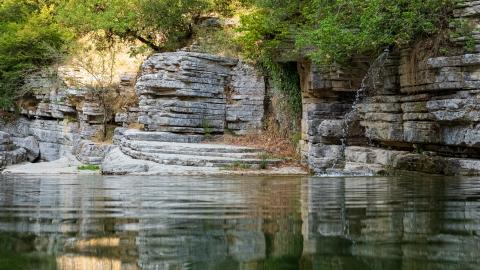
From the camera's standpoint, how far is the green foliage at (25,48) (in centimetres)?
2966

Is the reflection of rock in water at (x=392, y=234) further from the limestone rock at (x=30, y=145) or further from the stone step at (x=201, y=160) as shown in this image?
the limestone rock at (x=30, y=145)

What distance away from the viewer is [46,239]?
10.4 ft

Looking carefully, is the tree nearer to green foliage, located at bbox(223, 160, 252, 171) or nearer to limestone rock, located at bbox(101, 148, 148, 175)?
limestone rock, located at bbox(101, 148, 148, 175)

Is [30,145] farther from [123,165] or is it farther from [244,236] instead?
[244,236]

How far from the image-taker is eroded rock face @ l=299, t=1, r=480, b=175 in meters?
12.1

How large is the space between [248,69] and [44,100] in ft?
42.9

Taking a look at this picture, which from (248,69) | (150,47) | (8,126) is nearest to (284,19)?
(248,69)

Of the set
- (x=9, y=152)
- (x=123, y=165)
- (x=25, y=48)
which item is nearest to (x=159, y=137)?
(x=123, y=165)

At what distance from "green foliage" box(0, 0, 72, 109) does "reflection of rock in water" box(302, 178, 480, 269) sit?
26564 mm

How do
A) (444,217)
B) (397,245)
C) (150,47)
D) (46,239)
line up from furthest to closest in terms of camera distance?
(150,47), (444,217), (46,239), (397,245)

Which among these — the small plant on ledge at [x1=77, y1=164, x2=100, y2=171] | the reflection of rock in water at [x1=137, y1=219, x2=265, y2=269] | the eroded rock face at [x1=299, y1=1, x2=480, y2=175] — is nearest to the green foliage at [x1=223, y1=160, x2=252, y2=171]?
the eroded rock face at [x1=299, y1=1, x2=480, y2=175]

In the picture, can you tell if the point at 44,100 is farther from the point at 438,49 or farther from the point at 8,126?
the point at 438,49

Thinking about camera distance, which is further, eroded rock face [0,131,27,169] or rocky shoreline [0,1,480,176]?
eroded rock face [0,131,27,169]

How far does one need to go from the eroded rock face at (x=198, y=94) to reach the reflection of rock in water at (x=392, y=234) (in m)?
17.3
